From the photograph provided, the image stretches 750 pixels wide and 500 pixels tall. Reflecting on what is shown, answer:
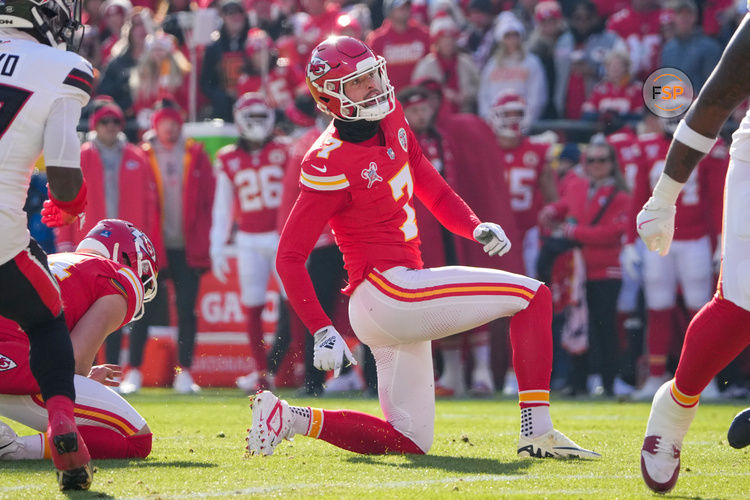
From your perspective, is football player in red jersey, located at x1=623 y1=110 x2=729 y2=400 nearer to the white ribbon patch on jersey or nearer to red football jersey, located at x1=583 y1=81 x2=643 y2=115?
red football jersey, located at x1=583 y1=81 x2=643 y2=115

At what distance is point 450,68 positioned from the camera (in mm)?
11711

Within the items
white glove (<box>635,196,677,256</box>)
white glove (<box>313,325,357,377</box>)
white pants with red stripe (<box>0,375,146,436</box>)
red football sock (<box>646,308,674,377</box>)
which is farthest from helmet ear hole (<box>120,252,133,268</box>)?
red football sock (<box>646,308,674,377</box>)

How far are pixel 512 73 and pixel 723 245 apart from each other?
26.2 feet

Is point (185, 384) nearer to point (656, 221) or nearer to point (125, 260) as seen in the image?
point (125, 260)

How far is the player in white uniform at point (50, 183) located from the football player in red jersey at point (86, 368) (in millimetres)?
735

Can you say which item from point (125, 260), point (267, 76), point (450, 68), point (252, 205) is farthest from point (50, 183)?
point (267, 76)

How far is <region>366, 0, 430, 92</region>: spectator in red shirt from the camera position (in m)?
11.7

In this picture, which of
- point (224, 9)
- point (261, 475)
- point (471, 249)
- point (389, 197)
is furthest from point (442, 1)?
point (261, 475)

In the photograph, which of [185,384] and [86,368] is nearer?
[86,368]

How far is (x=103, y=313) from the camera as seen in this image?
16.4 feet

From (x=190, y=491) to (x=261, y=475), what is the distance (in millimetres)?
485

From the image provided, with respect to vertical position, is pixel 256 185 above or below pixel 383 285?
below

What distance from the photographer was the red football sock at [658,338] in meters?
9.59

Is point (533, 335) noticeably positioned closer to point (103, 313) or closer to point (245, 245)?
point (103, 313)
